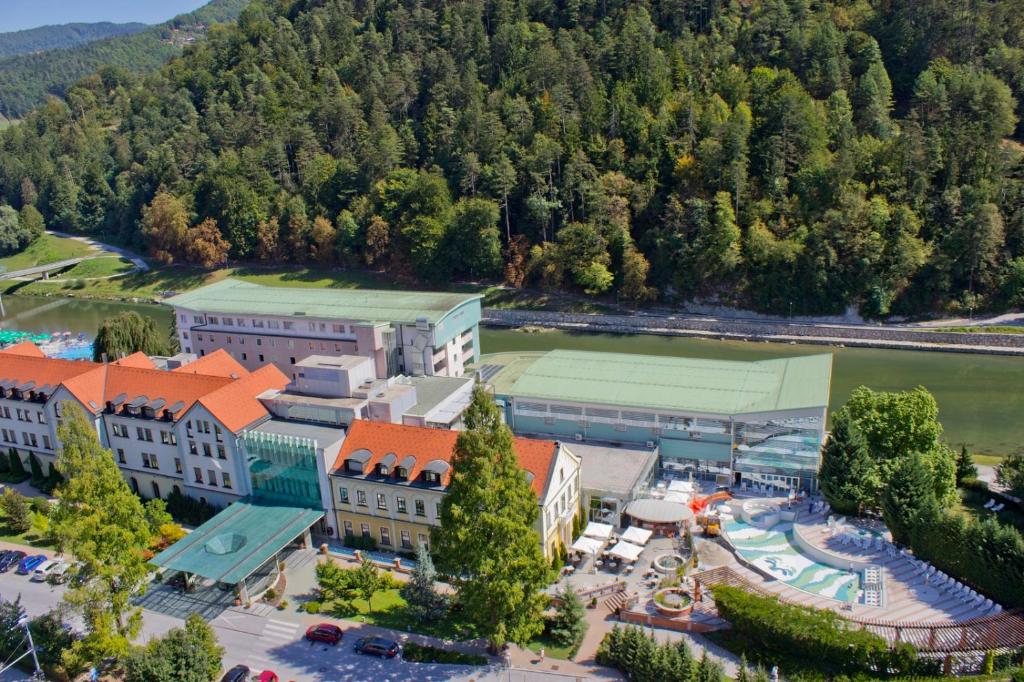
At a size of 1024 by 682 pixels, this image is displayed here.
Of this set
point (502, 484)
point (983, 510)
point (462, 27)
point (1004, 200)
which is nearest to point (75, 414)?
point (502, 484)

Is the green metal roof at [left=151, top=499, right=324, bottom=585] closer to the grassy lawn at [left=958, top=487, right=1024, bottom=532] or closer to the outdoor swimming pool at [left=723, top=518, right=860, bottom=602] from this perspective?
the outdoor swimming pool at [left=723, top=518, right=860, bottom=602]

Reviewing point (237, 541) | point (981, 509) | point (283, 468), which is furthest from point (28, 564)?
point (981, 509)

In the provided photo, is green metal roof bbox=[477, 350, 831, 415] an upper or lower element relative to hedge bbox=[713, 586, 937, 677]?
upper

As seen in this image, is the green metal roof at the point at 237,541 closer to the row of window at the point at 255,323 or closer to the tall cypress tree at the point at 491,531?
the tall cypress tree at the point at 491,531

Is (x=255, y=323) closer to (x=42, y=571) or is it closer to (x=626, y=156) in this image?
(x=42, y=571)

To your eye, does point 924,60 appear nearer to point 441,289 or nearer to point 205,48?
point 441,289

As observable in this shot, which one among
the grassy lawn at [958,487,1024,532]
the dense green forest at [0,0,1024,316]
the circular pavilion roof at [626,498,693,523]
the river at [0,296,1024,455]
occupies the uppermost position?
the dense green forest at [0,0,1024,316]

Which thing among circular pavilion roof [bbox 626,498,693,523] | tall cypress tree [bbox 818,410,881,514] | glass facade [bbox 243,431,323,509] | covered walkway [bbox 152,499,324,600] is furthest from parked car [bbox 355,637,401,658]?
tall cypress tree [bbox 818,410,881,514]
